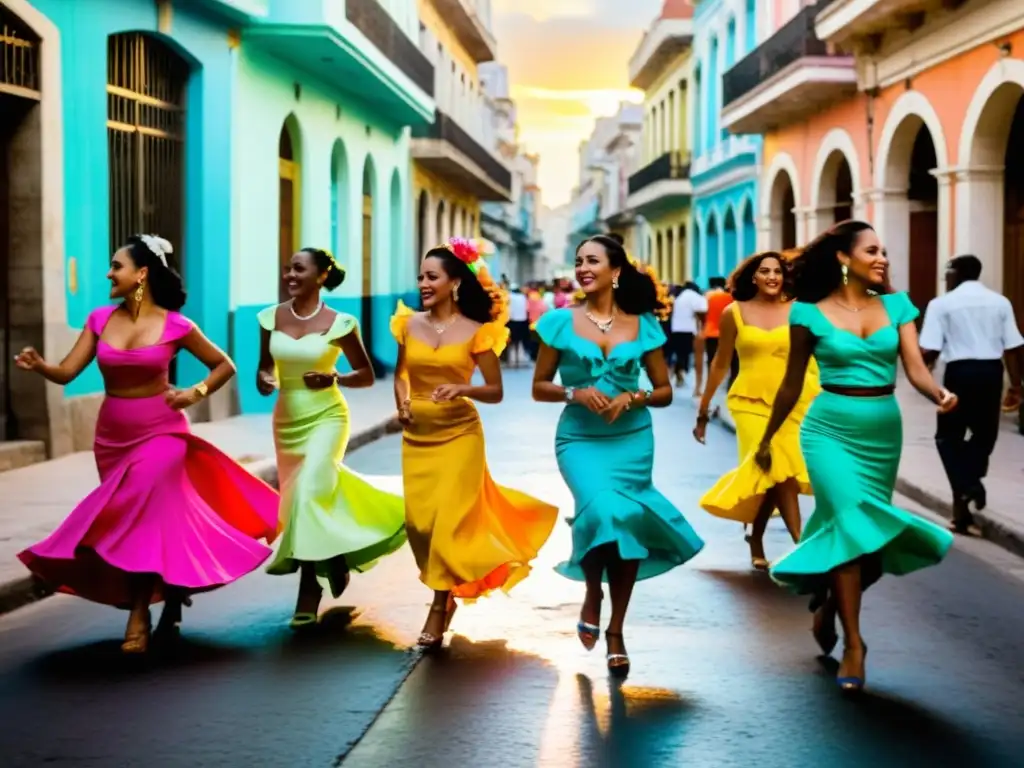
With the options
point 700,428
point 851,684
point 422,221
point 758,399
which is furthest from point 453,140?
point 851,684

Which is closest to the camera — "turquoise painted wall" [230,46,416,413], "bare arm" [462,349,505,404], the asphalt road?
the asphalt road

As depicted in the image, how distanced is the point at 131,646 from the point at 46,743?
134cm

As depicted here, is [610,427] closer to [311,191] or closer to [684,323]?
[311,191]

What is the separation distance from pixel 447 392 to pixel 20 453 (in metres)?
7.04

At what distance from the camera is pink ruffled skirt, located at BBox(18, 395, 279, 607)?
6.61 m

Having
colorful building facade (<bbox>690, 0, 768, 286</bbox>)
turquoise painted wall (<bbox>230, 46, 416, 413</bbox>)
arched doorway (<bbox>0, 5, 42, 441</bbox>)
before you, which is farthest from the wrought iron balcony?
arched doorway (<bbox>0, 5, 42, 441</bbox>)

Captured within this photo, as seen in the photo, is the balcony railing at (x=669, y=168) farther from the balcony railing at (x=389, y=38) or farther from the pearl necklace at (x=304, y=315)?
the pearl necklace at (x=304, y=315)

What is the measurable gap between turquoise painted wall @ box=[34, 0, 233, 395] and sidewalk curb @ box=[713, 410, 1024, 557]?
7.01 metres

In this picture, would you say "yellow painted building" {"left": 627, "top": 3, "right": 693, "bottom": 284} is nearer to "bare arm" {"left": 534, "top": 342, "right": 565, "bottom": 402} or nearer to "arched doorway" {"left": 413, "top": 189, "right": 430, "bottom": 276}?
Result: "arched doorway" {"left": 413, "top": 189, "right": 430, "bottom": 276}

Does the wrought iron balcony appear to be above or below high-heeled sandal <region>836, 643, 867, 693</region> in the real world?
above

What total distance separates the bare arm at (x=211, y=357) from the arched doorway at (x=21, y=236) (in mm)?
6786

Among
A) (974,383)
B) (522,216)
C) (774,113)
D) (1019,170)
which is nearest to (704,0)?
(774,113)

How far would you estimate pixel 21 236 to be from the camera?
13500mm

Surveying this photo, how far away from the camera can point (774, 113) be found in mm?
28766
